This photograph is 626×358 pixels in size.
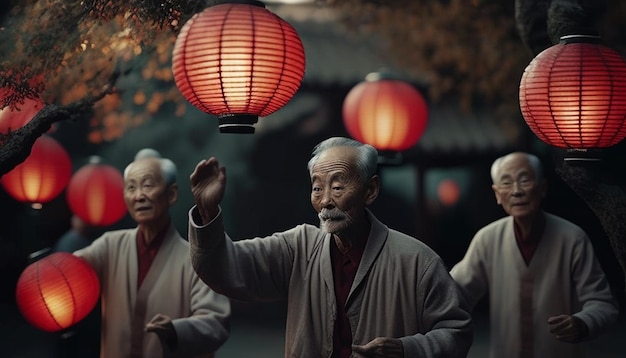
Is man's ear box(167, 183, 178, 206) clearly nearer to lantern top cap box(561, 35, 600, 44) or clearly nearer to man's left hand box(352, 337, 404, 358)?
man's left hand box(352, 337, 404, 358)

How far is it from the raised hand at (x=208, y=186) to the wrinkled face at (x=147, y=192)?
6.67ft

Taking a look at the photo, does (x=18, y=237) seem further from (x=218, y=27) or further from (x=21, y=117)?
(x=218, y=27)

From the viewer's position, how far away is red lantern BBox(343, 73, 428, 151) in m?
9.98

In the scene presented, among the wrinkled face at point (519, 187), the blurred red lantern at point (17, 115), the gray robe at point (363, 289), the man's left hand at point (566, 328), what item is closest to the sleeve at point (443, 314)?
the gray robe at point (363, 289)

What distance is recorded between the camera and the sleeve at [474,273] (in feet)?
21.7

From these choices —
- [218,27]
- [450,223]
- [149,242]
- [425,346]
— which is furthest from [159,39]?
[450,223]

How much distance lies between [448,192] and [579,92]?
10.8 meters

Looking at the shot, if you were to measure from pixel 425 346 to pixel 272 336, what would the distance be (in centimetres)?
959

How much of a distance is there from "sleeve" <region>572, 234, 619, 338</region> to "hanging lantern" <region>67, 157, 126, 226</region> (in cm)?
455

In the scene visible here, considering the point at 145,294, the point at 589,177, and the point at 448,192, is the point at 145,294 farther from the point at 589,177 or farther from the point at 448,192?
the point at 448,192

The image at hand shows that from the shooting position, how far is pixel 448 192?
15969mm

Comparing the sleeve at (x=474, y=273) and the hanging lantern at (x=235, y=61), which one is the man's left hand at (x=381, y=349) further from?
the sleeve at (x=474, y=273)

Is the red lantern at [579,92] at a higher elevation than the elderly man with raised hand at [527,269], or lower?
higher

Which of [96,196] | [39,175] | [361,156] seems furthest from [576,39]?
[96,196]
